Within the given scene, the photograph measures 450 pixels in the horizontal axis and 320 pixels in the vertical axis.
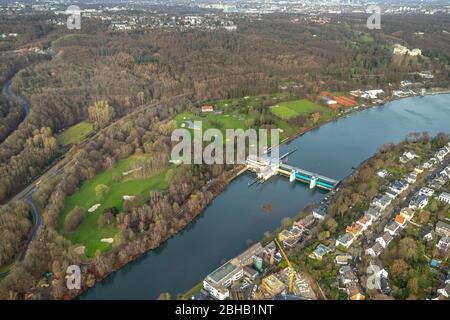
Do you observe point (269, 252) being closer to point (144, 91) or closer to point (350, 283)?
point (350, 283)

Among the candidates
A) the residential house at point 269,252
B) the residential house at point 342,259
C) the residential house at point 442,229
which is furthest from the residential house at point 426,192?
the residential house at point 269,252

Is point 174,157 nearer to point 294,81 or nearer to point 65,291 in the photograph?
point 65,291

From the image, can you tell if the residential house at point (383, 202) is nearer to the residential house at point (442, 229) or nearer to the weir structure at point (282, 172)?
the residential house at point (442, 229)

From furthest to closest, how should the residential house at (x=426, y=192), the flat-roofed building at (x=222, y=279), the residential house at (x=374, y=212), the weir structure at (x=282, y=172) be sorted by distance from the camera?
the weir structure at (x=282, y=172) < the residential house at (x=426, y=192) < the residential house at (x=374, y=212) < the flat-roofed building at (x=222, y=279)

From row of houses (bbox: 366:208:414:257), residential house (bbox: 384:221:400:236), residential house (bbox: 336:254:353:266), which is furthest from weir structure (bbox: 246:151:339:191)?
residential house (bbox: 336:254:353:266)

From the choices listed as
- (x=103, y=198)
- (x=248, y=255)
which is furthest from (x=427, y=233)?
(x=103, y=198)

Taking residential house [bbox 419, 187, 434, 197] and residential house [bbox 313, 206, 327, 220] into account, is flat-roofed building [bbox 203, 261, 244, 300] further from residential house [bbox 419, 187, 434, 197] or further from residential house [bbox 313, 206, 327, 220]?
residential house [bbox 419, 187, 434, 197]
